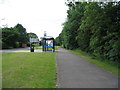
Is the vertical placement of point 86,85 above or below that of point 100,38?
below

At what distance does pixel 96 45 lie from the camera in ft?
41.1

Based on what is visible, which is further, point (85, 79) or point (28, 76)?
point (28, 76)

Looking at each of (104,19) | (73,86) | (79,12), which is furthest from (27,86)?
(79,12)

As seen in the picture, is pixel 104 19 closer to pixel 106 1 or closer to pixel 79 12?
pixel 106 1

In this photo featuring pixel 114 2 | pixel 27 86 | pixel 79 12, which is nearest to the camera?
pixel 27 86

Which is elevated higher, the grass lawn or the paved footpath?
the grass lawn

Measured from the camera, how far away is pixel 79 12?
93.9ft

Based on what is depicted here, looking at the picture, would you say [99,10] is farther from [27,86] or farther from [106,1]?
[27,86]

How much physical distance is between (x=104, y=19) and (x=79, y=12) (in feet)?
60.3

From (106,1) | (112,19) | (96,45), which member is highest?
(106,1)

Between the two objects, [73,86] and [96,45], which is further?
[96,45]

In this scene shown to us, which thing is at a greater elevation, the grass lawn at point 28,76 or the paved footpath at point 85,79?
the grass lawn at point 28,76

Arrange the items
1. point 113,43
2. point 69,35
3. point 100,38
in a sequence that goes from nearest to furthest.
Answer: point 113,43
point 100,38
point 69,35

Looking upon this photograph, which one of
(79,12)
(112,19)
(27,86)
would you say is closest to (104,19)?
Result: (112,19)
